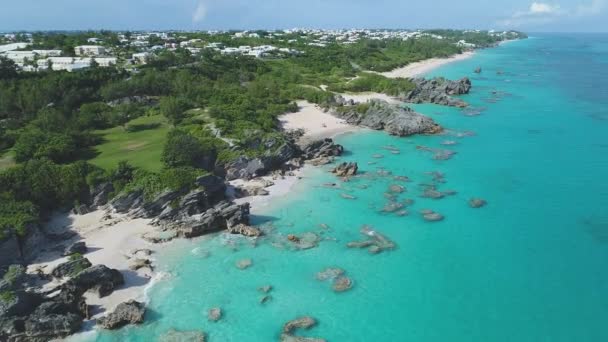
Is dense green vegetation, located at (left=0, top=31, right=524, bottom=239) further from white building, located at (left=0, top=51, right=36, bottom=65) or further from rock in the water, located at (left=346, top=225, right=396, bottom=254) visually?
white building, located at (left=0, top=51, right=36, bottom=65)

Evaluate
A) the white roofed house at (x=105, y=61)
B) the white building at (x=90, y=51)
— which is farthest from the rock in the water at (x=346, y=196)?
the white building at (x=90, y=51)

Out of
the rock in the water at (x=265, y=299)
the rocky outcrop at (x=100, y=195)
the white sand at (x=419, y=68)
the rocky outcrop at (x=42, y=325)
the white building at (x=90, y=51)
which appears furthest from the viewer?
the white sand at (x=419, y=68)

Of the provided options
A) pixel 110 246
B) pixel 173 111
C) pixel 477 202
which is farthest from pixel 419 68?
pixel 110 246

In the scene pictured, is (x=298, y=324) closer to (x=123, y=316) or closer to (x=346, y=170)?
(x=123, y=316)

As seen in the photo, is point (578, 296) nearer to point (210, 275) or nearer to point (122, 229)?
point (210, 275)

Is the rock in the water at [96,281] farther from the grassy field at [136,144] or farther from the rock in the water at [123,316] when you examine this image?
the grassy field at [136,144]

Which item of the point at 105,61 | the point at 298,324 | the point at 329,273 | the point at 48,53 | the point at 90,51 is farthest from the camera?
the point at 90,51

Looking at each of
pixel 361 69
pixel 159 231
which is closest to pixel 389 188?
pixel 159 231
